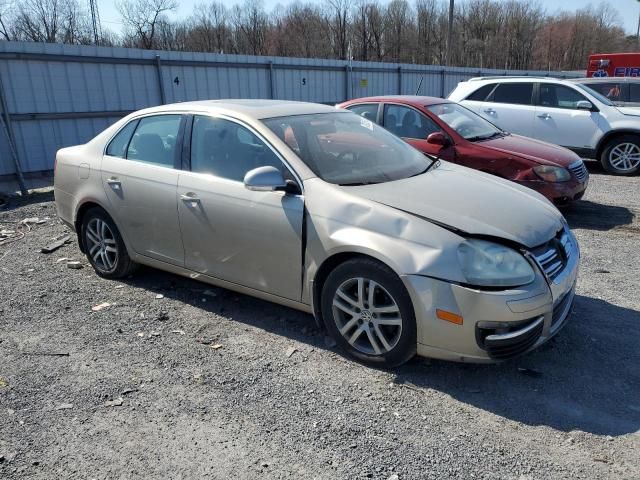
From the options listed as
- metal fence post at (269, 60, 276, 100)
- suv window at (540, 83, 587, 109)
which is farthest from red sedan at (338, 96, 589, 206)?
metal fence post at (269, 60, 276, 100)

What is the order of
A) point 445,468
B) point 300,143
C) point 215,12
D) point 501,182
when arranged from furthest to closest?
point 215,12 → point 501,182 → point 300,143 → point 445,468

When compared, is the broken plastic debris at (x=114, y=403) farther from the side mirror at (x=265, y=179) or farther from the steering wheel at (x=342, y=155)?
the steering wheel at (x=342, y=155)

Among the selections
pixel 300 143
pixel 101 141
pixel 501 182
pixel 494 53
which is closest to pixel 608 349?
pixel 501 182

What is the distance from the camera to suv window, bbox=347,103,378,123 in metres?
7.75

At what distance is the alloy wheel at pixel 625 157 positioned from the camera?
998cm

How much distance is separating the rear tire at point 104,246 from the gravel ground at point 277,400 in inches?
14.9

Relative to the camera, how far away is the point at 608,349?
3732mm

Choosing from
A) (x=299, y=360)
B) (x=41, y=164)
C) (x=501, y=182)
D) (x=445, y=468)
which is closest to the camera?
(x=445, y=468)

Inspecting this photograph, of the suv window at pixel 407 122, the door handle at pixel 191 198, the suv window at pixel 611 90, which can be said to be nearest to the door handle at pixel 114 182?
the door handle at pixel 191 198

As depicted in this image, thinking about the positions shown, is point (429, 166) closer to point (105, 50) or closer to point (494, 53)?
point (105, 50)

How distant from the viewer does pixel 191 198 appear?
418 cm

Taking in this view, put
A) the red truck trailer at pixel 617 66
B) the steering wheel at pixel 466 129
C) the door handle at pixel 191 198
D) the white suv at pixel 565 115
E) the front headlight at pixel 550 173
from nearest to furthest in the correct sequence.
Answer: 1. the door handle at pixel 191 198
2. the front headlight at pixel 550 173
3. the steering wheel at pixel 466 129
4. the white suv at pixel 565 115
5. the red truck trailer at pixel 617 66

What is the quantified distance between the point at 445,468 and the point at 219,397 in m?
1.39

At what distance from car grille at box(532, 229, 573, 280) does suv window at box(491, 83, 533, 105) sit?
25.2 ft
